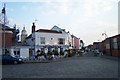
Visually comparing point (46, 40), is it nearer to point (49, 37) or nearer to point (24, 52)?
point (49, 37)

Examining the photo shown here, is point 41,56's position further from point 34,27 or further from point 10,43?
point 34,27

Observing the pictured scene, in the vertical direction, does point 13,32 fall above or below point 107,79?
above

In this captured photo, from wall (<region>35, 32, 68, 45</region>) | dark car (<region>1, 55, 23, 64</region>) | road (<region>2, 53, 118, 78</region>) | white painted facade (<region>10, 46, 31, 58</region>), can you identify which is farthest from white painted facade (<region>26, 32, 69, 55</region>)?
road (<region>2, 53, 118, 78</region>)

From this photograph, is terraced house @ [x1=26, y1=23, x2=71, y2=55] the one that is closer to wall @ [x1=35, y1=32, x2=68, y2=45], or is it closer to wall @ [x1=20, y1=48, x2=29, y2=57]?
wall @ [x1=35, y1=32, x2=68, y2=45]

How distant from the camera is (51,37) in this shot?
5472 cm

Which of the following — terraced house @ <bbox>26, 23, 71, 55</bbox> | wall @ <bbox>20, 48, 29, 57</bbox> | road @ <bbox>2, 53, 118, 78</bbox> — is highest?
terraced house @ <bbox>26, 23, 71, 55</bbox>

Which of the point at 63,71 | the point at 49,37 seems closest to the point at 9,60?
the point at 63,71

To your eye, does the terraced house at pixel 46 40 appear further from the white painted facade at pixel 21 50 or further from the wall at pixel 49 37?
the white painted facade at pixel 21 50

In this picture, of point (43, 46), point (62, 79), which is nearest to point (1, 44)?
point (43, 46)

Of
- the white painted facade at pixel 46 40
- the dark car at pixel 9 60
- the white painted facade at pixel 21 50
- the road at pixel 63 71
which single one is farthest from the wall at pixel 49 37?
the road at pixel 63 71

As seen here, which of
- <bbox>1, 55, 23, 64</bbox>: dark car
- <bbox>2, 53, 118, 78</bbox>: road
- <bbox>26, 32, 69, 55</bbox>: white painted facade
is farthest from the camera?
<bbox>26, 32, 69, 55</bbox>: white painted facade

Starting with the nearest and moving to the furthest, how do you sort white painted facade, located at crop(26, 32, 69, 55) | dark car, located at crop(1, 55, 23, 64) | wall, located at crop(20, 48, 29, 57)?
dark car, located at crop(1, 55, 23, 64) < wall, located at crop(20, 48, 29, 57) < white painted facade, located at crop(26, 32, 69, 55)

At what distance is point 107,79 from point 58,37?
143ft

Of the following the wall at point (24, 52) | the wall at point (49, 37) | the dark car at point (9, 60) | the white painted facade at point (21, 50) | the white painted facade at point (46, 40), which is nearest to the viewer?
the dark car at point (9, 60)
